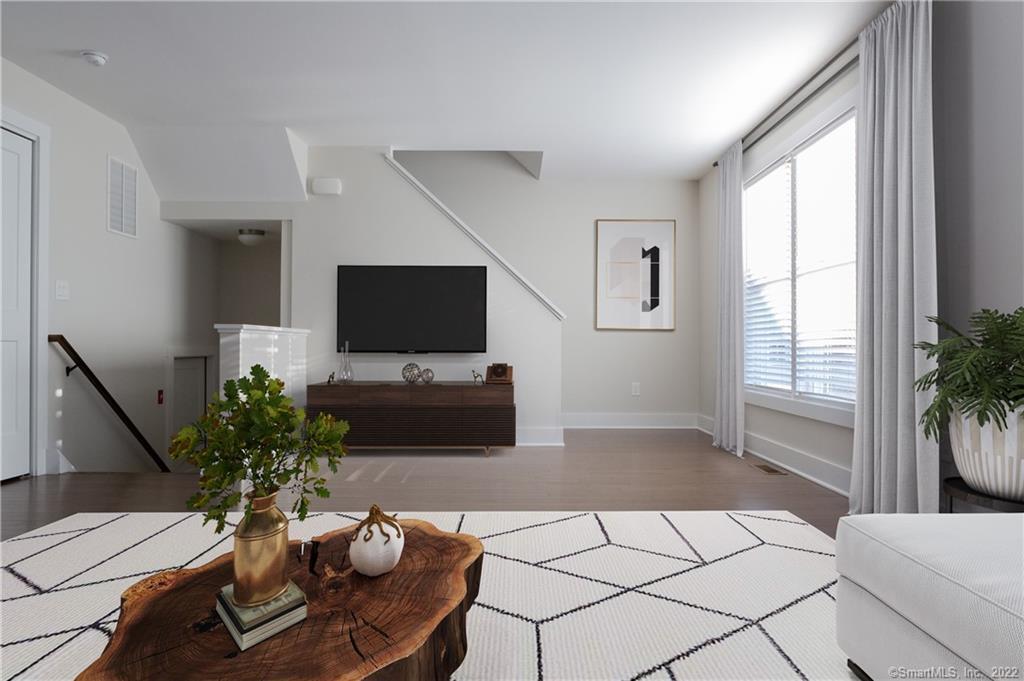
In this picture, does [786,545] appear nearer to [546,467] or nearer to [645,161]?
[546,467]

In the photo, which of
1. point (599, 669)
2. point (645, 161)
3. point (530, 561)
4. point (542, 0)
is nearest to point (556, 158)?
point (645, 161)

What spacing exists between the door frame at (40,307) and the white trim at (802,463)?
515 centimetres

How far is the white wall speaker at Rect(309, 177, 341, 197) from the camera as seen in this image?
4.75 metres

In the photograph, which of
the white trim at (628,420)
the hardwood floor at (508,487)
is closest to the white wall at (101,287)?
the hardwood floor at (508,487)

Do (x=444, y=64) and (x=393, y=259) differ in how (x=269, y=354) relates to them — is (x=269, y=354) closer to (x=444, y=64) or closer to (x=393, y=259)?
(x=393, y=259)

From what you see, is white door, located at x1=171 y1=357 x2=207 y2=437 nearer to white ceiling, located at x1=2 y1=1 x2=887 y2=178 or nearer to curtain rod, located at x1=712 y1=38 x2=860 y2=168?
white ceiling, located at x1=2 y1=1 x2=887 y2=178

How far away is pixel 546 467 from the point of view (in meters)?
3.81

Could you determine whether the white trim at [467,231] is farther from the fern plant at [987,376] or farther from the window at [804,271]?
the fern plant at [987,376]

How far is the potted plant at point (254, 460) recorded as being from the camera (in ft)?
3.05

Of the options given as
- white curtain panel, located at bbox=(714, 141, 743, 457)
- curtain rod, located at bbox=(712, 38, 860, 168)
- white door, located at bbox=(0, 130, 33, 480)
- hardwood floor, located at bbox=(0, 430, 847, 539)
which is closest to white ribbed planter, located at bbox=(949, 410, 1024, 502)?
hardwood floor, located at bbox=(0, 430, 847, 539)

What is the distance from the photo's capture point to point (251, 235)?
5.41 metres

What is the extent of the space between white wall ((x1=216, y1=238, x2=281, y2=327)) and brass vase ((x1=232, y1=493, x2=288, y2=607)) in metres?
5.49

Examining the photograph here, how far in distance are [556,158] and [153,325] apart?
403cm

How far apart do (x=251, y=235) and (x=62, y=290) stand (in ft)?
6.04
